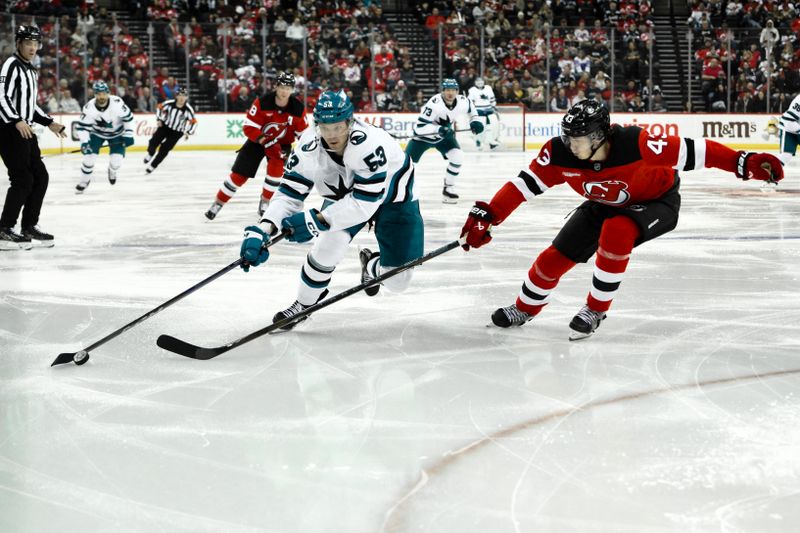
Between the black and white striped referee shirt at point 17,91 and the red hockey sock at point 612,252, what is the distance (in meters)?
3.67

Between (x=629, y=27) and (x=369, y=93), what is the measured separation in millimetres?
4437

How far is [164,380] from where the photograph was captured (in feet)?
10.0

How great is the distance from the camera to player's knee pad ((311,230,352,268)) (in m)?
3.67

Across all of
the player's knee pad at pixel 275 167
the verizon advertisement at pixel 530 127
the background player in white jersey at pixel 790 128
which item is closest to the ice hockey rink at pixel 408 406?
the player's knee pad at pixel 275 167

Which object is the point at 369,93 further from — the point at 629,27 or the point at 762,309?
the point at 762,309

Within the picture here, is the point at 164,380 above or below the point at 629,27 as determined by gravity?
below

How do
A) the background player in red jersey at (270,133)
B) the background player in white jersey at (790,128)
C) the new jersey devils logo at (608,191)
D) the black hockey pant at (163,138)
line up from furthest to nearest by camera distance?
the black hockey pant at (163,138) → the background player in white jersey at (790,128) → the background player in red jersey at (270,133) → the new jersey devils logo at (608,191)

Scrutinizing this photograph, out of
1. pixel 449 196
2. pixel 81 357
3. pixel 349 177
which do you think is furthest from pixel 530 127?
pixel 81 357

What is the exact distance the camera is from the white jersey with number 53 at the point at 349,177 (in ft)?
11.5

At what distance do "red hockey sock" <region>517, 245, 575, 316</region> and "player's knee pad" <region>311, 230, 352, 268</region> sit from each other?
0.68 meters

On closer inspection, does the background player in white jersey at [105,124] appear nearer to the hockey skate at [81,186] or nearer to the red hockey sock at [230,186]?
the hockey skate at [81,186]

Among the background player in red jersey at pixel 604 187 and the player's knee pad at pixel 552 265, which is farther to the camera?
the player's knee pad at pixel 552 265

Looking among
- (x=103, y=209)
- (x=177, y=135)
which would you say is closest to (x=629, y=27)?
(x=177, y=135)

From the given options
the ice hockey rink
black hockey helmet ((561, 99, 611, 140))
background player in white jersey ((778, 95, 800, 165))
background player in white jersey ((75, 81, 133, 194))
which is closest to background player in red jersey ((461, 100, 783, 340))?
black hockey helmet ((561, 99, 611, 140))
